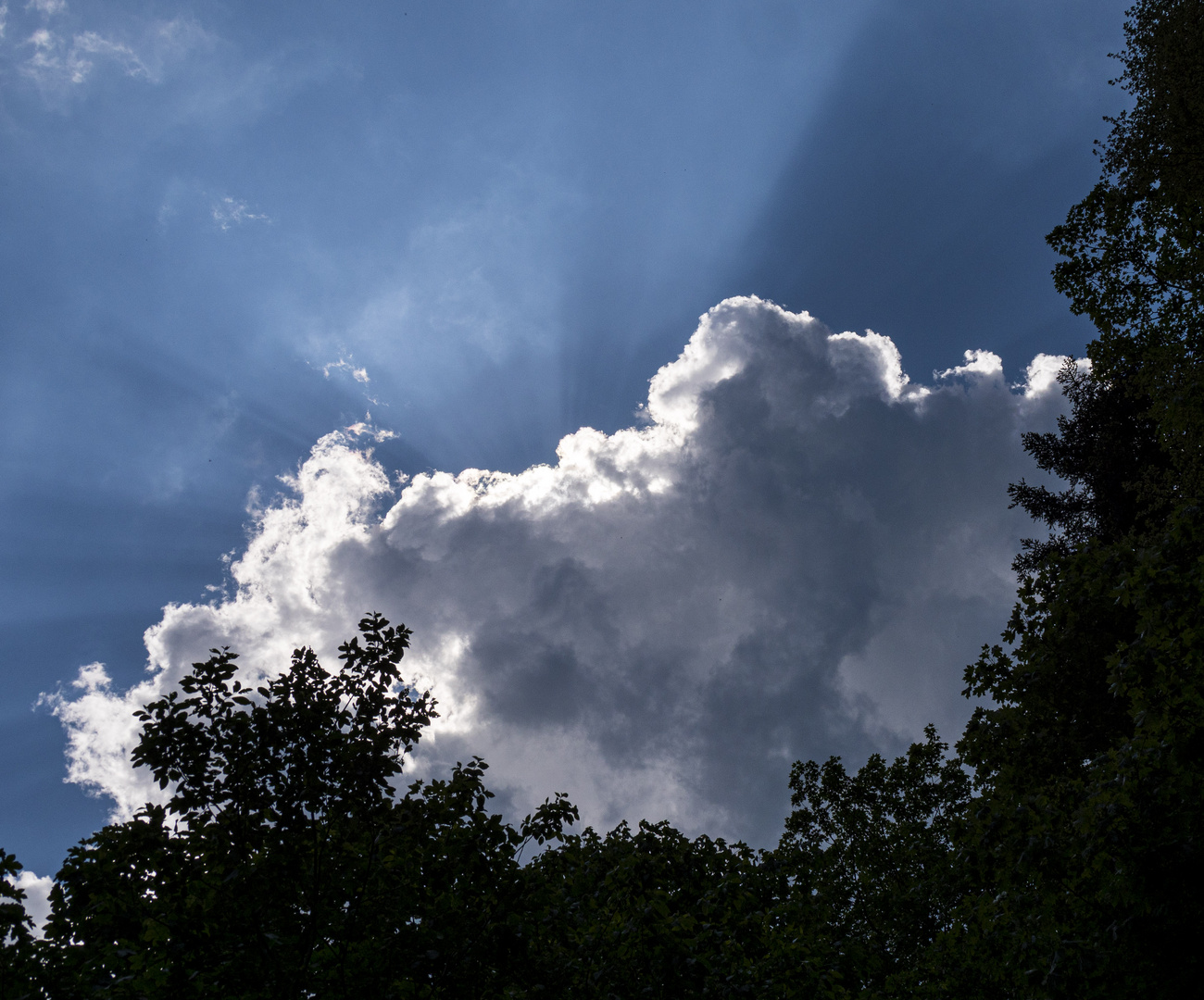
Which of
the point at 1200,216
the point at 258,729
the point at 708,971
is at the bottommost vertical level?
the point at 708,971

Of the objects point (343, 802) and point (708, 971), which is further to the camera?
point (708, 971)

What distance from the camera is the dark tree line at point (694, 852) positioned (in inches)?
283

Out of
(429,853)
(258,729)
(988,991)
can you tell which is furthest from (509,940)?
(988,991)

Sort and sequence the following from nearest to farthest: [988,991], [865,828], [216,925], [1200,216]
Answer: [216,925], [988,991], [1200,216], [865,828]

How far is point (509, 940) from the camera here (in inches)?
315

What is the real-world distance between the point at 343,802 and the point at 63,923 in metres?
2.90

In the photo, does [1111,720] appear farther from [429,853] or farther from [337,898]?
[337,898]

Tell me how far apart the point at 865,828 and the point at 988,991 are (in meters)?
12.1

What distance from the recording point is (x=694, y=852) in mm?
15031

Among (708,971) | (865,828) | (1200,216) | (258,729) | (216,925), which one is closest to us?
(216,925)

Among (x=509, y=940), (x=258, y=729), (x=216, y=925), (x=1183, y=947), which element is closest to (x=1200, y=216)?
(x=1183, y=947)

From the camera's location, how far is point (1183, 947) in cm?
888

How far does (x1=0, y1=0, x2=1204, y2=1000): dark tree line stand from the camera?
719cm

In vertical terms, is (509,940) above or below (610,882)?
below
